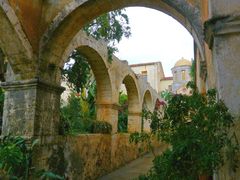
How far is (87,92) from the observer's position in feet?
42.9

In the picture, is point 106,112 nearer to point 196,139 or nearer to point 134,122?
point 134,122

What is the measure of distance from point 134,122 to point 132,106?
815 mm

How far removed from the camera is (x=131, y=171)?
9859 millimetres

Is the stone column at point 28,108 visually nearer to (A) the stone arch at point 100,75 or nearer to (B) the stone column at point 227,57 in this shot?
(A) the stone arch at point 100,75

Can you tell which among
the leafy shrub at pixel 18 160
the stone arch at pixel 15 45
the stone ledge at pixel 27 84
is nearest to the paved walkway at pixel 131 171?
the leafy shrub at pixel 18 160

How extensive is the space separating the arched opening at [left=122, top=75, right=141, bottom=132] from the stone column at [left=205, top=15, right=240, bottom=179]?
415 inches

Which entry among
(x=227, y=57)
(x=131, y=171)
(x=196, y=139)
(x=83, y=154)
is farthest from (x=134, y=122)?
(x=196, y=139)

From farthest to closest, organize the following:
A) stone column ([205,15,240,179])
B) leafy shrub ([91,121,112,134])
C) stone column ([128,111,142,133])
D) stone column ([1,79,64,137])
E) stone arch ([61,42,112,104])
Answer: stone column ([128,111,142,133]) < stone arch ([61,42,112,104]) < leafy shrub ([91,121,112,134]) < stone column ([1,79,64,137]) < stone column ([205,15,240,179])

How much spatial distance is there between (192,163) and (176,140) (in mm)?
278

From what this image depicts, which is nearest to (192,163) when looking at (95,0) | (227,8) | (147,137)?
(147,137)

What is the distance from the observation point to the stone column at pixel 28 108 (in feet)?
18.6

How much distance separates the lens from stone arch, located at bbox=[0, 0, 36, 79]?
17.1ft

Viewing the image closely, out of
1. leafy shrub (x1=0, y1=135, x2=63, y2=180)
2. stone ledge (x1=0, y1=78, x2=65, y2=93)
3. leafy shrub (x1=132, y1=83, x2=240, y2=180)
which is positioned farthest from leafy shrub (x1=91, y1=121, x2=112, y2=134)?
leafy shrub (x1=132, y1=83, x2=240, y2=180)

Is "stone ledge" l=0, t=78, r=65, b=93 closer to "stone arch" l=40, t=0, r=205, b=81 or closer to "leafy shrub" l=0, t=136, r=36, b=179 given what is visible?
"stone arch" l=40, t=0, r=205, b=81
